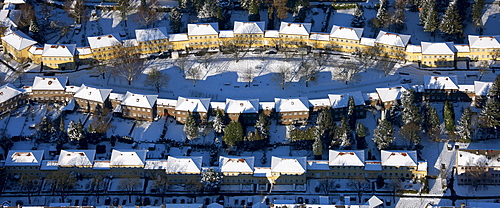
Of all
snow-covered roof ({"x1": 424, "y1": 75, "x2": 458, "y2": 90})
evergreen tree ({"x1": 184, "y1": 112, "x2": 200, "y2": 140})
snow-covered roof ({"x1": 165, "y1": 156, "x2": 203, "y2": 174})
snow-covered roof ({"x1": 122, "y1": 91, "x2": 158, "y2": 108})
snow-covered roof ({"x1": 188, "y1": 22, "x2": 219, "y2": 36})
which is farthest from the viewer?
snow-covered roof ({"x1": 188, "y1": 22, "x2": 219, "y2": 36})

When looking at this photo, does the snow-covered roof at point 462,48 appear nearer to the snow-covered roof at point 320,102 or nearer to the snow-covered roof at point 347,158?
the snow-covered roof at point 320,102

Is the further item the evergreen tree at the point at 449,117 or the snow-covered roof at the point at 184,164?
the evergreen tree at the point at 449,117

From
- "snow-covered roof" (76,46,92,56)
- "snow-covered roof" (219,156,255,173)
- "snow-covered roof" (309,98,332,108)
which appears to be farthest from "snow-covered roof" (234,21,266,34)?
"snow-covered roof" (219,156,255,173)

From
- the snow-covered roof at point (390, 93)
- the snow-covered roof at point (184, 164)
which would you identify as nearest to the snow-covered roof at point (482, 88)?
the snow-covered roof at point (390, 93)

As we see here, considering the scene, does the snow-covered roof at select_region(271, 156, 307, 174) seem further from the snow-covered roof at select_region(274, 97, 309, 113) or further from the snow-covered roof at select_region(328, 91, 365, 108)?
the snow-covered roof at select_region(328, 91, 365, 108)

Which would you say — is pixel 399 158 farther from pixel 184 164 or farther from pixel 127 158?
pixel 127 158

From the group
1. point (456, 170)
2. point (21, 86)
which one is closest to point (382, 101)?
point (456, 170)
